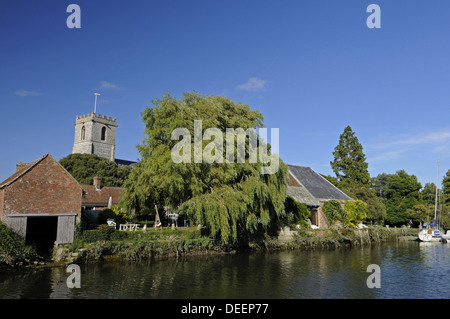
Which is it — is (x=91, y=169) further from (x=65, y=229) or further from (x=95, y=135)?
(x=65, y=229)

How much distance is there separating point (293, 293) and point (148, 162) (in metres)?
13.6

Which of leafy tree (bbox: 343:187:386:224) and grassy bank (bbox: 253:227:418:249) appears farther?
Answer: leafy tree (bbox: 343:187:386:224)

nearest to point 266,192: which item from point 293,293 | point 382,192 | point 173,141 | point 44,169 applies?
point 173,141

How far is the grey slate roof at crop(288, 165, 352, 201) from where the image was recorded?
40.2 meters

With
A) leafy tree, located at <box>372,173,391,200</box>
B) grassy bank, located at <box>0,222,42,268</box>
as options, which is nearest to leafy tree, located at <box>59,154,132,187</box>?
grassy bank, located at <box>0,222,42,268</box>

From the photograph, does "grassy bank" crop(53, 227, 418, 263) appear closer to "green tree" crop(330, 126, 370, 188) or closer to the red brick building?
the red brick building

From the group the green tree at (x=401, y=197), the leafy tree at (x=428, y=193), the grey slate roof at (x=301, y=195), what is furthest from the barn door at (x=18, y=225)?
the leafy tree at (x=428, y=193)

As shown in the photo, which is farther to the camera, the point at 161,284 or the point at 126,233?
the point at 126,233

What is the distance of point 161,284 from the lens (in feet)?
53.3

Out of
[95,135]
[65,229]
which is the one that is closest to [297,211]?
[65,229]

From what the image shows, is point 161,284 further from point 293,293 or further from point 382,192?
point 382,192

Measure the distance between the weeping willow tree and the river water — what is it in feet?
11.6
